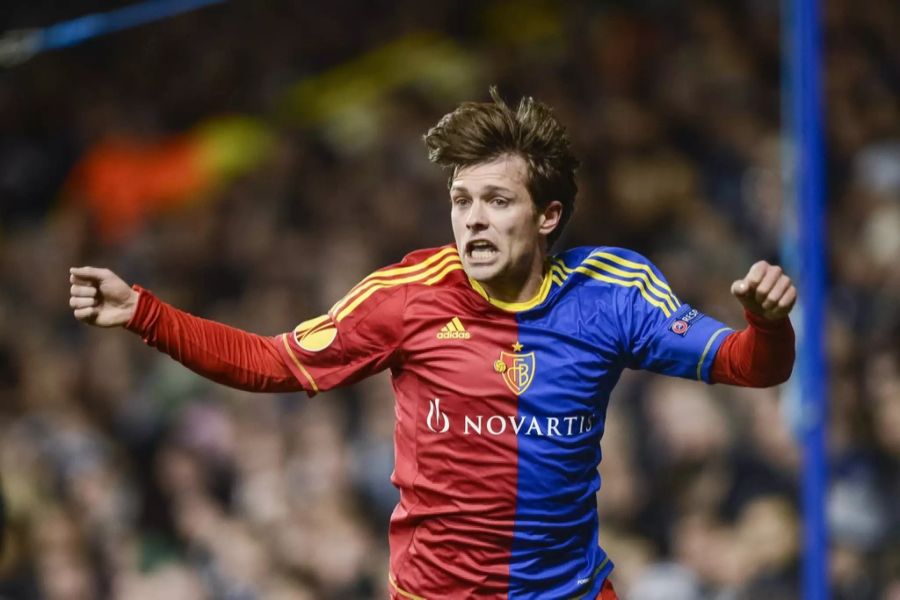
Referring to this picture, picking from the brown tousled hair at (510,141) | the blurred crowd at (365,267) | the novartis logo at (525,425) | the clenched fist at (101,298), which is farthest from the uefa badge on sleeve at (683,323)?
the blurred crowd at (365,267)

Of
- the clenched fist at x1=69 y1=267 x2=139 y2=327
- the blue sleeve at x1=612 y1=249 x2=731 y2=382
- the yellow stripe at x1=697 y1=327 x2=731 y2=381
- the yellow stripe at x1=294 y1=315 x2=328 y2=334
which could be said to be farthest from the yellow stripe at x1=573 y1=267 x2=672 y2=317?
the clenched fist at x1=69 y1=267 x2=139 y2=327

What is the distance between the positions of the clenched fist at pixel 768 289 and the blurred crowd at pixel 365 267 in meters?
1.59

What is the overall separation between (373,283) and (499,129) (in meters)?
0.42

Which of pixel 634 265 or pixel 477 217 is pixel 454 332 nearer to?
pixel 477 217

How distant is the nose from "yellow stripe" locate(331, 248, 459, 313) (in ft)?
0.59

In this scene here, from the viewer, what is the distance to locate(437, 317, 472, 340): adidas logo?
9.41 feet

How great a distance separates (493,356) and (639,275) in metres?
0.35

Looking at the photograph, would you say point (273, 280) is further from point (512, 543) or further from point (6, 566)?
point (512, 543)

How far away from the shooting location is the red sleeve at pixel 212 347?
275cm

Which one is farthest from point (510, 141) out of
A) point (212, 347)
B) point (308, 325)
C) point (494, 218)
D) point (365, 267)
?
point (365, 267)

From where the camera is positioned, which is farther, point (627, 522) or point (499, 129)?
point (627, 522)

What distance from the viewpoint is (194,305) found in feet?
21.2

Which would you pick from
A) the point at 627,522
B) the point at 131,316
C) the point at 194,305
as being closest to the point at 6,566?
the point at 194,305

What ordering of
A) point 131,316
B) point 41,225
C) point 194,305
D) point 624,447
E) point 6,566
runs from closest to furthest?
point 131,316 → point 624,447 → point 6,566 → point 194,305 → point 41,225
